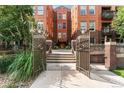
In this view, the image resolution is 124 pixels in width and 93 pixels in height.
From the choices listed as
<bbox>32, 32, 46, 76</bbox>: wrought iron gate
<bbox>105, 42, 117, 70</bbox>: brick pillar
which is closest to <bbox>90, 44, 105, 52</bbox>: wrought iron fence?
<bbox>105, 42, 117, 70</bbox>: brick pillar

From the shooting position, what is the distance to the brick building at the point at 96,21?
20.1m

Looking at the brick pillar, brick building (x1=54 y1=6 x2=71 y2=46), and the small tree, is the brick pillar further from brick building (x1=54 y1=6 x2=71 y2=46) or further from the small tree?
brick building (x1=54 y1=6 x2=71 y2=46)

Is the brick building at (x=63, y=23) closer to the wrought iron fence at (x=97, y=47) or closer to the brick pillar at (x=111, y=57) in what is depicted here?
the wrought iron fence at (x=97, y=47)

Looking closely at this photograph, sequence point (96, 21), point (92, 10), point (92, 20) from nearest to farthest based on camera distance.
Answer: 1. point (96, 21)
2. point (92, 20)
3. point (92, 10)

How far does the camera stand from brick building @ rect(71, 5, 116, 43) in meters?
20.1

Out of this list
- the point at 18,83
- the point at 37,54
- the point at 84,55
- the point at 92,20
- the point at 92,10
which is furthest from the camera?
the point at 92,10

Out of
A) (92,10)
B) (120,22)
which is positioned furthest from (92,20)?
(120,22)

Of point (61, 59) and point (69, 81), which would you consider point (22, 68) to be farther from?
point (61, 59)

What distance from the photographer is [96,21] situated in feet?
68.2

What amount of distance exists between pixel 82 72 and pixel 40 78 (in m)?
1.62

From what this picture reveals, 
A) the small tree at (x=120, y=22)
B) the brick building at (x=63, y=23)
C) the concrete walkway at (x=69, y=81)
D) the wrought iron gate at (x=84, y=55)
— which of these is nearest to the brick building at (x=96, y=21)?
the small tree at (x=120, y=22)

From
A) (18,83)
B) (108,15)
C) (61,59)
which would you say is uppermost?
(108,15)

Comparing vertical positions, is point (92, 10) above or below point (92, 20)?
above

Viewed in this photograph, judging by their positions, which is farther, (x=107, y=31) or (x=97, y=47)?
(x=107, y=31)
